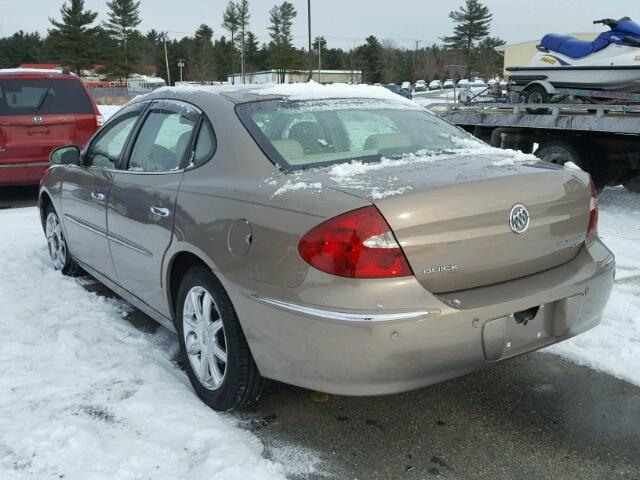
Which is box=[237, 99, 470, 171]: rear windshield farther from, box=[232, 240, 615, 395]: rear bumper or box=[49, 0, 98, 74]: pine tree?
box=[49, 0, 98, 74]: pine tree

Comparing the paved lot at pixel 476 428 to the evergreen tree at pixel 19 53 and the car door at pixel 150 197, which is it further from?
the evergreen tree at pixel 19 53

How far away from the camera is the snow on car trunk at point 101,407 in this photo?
2.51 meters

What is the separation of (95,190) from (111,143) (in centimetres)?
35

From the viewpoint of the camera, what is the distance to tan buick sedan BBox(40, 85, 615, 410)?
7.77ft

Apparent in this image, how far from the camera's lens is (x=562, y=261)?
284cm

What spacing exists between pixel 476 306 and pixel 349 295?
1.68 ft

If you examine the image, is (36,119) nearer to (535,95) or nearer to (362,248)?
(362,248)

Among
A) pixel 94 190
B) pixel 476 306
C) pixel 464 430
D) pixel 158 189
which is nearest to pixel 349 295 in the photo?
pixel 476 306

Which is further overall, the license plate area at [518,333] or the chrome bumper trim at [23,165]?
the chrome bumper trim at [23,165]

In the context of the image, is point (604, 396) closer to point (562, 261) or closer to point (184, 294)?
point (562, 261)

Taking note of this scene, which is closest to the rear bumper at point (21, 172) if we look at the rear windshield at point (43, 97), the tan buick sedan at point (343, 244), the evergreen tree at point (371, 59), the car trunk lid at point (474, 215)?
the rear windshield at point (43, 97)

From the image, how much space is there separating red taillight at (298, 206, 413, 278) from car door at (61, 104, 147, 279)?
203 cm

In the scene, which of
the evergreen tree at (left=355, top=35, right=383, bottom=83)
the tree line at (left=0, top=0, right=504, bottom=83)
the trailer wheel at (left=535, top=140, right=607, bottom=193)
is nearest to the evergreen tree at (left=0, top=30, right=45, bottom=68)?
the tree line at (left=0, top=0, right=504, bottom=83)

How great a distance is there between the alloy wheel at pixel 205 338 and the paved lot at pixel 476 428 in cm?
28
